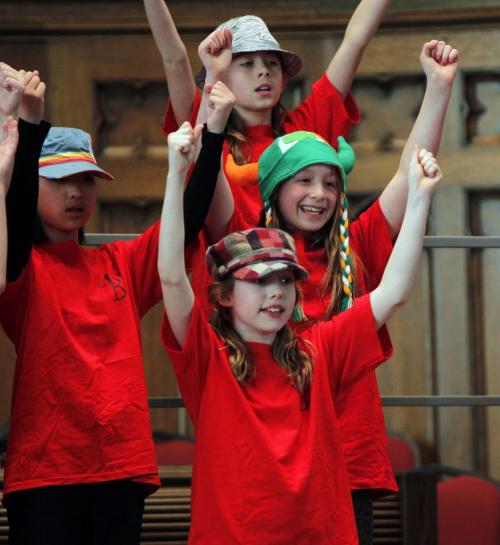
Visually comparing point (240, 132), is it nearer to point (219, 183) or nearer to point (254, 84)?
point (254, 84)

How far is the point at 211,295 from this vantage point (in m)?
2.72

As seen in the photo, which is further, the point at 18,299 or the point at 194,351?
the point at 18,299

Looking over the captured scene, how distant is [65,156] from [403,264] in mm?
668

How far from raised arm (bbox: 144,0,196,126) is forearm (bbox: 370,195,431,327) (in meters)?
0.67

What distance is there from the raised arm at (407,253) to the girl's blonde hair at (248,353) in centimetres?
15

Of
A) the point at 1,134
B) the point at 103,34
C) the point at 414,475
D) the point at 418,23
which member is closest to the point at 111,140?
the point at 103,34

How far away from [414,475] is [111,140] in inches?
66.3

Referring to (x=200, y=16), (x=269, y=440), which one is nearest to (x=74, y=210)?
(x=269, y=440)

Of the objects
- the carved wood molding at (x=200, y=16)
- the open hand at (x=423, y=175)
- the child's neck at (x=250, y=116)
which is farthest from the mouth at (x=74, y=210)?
the carved wood molding at (x=200, y=16)

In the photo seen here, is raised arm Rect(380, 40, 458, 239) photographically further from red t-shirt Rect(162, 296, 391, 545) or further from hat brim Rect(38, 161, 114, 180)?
hat brim Rect(38, 161, 114, 180)

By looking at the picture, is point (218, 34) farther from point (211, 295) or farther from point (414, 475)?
point (414, 475)

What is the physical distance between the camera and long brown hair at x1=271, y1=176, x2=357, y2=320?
2.86 m

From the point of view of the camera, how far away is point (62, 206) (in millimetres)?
2852

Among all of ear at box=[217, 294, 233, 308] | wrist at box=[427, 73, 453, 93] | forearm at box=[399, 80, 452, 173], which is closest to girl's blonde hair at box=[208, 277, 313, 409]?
ear at box=[217, 294, 233, 308]
